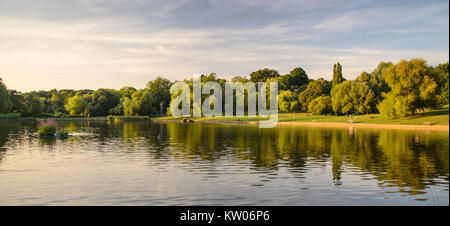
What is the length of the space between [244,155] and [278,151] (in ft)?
12.3

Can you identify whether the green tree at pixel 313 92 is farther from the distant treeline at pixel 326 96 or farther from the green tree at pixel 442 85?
the green tree at pixel 442 85

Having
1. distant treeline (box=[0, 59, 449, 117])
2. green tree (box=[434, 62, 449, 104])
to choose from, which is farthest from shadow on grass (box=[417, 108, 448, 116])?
green tree (box=[434, 62, 449, 104])

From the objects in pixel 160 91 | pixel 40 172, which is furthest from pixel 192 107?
pixel 40 172

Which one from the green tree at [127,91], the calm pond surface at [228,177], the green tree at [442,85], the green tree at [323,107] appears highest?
the green tree at [127,91]

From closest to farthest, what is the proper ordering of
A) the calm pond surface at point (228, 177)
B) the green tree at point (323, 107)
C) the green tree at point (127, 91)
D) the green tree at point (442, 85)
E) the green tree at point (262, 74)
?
the calm pond surface at point (228, 177), the green tree at point (442, 85), the green tree at point (323, 107), the green tree at point (262, 74), the green tree at point (127, 91)

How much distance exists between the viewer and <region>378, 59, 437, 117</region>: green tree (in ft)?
213

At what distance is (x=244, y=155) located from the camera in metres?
26.7

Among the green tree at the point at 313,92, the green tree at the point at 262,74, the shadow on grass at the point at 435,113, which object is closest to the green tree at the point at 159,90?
the green tree at the point at 262,74

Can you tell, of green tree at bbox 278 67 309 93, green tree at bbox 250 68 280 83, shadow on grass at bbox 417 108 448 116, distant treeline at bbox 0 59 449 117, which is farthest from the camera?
green tree at bbox 250 68 280 83

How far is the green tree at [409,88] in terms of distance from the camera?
6481cm

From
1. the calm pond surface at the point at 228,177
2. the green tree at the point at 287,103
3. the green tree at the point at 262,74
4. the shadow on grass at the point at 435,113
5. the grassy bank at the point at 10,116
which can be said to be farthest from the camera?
the green tree at the point at 262,74

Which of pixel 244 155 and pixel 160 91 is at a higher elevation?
pixel 160 91

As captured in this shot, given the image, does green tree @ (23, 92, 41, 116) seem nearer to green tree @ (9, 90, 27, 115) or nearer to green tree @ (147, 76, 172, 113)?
green tree @ (9, 90, 27, 115)
